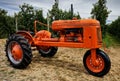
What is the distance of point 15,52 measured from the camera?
7758 millimetres

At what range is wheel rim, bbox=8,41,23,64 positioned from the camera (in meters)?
7.67

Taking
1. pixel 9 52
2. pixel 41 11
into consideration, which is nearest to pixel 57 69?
pixel 9 52

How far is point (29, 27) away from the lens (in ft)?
69.0

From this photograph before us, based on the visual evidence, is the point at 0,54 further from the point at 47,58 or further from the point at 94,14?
the point at 94,14

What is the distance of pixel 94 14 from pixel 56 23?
1343cm

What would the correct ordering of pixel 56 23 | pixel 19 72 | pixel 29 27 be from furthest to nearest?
pixel 29 27
pixel 56 23
pixel 19 72

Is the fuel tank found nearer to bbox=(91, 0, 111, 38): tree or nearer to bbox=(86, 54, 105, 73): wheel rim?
bbox=(86, 54, 105, 73): wheel rim

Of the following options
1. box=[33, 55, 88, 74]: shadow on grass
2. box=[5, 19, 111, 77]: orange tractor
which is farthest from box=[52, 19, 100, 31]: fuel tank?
box=[33, 55, 88, 74]: shadow on grass

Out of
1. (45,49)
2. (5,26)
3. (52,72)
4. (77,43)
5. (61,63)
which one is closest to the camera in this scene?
(52,72)

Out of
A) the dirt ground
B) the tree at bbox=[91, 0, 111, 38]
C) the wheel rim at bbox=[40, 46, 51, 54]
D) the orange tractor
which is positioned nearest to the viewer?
the dirt ground

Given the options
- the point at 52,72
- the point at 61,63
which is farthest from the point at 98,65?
the point at 61,63

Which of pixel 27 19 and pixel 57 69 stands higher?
pixel 27 19

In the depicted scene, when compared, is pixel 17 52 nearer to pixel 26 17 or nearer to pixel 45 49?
pixel 45 49

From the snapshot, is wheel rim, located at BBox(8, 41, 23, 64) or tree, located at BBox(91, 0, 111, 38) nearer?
wheel rim, located at BBox(8, 41, 23, 64)
